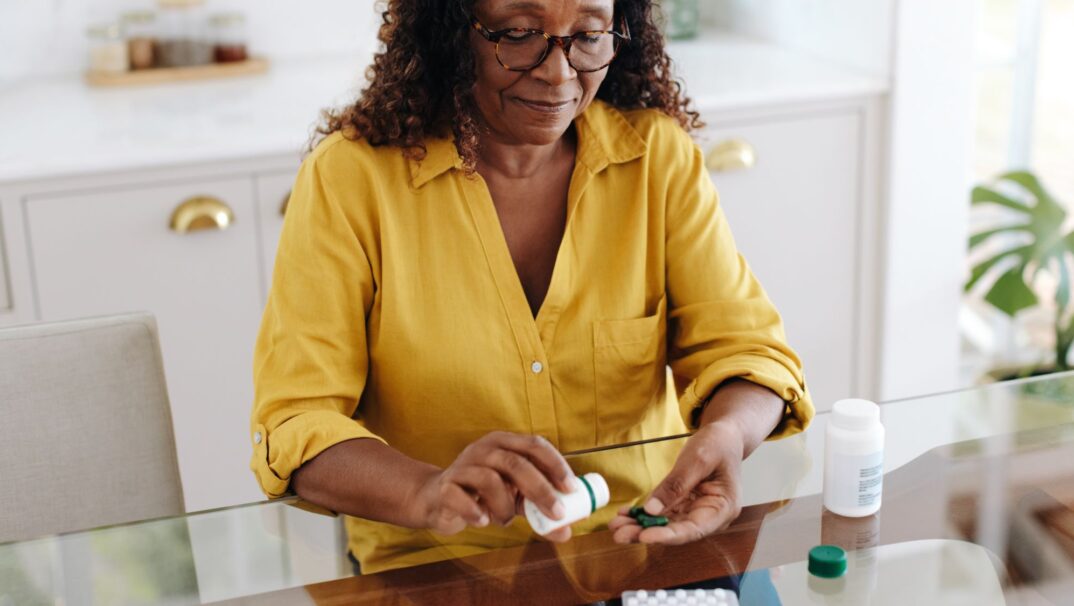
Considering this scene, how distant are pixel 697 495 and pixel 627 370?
0.29m

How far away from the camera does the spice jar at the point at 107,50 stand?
2.59m

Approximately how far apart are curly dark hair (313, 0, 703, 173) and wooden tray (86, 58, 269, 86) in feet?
3.87

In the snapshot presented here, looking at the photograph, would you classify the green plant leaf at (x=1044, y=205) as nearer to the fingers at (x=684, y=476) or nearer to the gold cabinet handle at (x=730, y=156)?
the gold cabinet handle at (x=730, y=156)

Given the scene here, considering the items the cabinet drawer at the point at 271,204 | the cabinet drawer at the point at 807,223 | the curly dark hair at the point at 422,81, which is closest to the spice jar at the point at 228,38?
the cabinet drawer at the point at 271,204

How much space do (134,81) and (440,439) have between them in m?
1.43

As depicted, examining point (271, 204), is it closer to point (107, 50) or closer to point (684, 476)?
point (107, 50)

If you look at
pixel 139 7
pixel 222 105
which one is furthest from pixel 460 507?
pixel 139 7

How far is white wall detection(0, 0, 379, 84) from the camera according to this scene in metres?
2.64

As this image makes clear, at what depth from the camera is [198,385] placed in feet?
7.68

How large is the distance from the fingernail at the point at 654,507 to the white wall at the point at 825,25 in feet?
4.92

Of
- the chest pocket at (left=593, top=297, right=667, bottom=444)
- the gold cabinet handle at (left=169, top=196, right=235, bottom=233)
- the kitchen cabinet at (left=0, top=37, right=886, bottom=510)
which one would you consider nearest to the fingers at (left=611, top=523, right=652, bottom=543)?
the chest pocket at (left=593, top=297, right=667, bottom=444)

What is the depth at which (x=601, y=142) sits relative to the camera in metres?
1.55

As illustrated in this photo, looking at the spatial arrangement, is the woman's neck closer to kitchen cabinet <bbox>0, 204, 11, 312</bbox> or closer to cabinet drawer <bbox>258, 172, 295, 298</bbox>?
cabinet drawer <bbox>258, 172, 295, 298</bbox>

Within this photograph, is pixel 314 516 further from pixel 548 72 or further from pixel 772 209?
pixel 772 209
